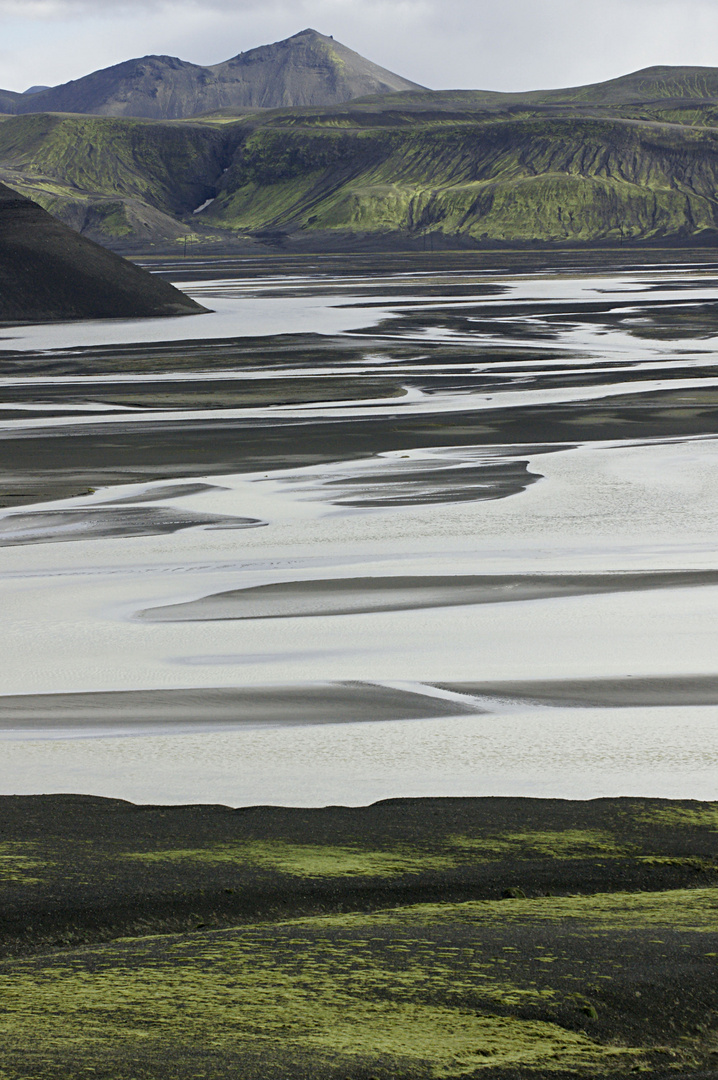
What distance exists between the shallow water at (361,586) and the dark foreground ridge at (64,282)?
63.3ft

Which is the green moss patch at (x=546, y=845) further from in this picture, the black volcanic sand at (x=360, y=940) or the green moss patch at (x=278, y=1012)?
the green moss patch at (x=278, y=1012)

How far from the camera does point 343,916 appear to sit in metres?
4.72

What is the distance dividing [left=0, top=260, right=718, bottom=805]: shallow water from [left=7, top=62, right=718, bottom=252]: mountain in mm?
117551

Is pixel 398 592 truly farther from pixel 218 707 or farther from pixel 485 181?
pixel 485 181

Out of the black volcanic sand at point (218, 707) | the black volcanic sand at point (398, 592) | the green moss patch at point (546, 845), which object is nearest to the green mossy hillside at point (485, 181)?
the black volcanic sand at point (398, 592)

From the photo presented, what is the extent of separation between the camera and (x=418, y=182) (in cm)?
16750

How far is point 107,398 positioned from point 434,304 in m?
25.9

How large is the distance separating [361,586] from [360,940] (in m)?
6.72

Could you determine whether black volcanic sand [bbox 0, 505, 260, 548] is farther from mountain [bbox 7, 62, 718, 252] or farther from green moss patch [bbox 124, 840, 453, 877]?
mountain [bbox 7, 62, 718, 252]

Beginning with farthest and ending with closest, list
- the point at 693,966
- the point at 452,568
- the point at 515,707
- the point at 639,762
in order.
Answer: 1. the point at 452,568
2. the point at 515,707
3. the point at 639,762
4. the point at 693,966

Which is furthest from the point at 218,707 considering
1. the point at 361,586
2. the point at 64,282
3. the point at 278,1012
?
the point at 64,282

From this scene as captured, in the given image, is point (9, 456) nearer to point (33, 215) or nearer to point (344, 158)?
point (33, 215)

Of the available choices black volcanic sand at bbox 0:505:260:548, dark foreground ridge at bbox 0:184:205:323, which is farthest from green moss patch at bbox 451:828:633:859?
dark foreground ridge at bbox 0:184:205:323

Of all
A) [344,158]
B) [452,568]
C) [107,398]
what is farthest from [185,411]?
[344,158]
